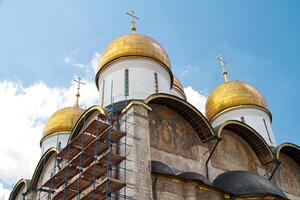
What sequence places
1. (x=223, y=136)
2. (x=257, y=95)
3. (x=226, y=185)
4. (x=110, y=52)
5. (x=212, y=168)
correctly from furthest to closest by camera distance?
(x=257, y=95) < (x=110, y=52) < (x=223, y=136) < (x=212, y=168) < (x=226, y=185)

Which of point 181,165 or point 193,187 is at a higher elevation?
point 181,165

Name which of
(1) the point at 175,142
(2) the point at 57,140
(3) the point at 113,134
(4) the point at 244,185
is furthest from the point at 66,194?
(2) the point at 57,140

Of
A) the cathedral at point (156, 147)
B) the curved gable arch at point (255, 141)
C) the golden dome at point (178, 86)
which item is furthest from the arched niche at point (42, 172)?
the golden dome at point (178, 86)

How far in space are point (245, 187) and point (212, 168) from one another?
54.5 inches

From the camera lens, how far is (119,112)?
1064cm

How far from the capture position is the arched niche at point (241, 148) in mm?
12016

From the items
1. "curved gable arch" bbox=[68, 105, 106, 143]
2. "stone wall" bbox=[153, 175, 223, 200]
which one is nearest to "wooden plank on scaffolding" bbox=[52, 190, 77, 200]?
"curved gable arch" bbox=[68, 105, 106, 143]

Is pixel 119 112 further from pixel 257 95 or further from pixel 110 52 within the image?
pixel 257 95

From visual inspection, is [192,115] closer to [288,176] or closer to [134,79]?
[134,79]

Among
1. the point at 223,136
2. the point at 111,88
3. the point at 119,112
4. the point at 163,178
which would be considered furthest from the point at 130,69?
the point at 163,178

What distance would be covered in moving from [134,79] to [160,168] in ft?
13.7

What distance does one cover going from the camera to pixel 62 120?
54.3ft

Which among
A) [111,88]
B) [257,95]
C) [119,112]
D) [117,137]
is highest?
[257,95]

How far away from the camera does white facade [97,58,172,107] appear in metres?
12.7
